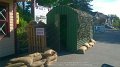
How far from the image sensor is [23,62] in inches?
453

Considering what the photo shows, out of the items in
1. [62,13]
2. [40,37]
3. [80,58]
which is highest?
[62,13]

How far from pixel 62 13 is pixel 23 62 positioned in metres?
6.85

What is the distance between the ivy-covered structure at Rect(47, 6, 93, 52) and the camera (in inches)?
678

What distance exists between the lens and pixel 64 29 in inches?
721

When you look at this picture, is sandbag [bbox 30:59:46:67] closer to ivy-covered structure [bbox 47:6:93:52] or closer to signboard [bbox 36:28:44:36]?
signboard [bbox 36:28:44:36]

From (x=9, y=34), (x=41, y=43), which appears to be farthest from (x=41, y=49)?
(x=9, y=34)

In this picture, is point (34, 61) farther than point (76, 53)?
No

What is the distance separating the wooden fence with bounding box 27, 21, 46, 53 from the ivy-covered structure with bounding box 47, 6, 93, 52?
1419 millimetres

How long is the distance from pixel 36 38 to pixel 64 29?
336 centimetres

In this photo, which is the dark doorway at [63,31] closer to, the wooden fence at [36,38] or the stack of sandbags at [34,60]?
the wooden fence at [36,38]

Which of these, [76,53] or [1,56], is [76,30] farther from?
[1,56]

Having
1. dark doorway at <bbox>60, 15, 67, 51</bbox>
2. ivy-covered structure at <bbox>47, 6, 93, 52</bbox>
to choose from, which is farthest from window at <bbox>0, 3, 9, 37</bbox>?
dark doorway at <bbox>60, 15, 67, 51</bbox>

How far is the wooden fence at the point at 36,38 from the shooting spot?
594 inches

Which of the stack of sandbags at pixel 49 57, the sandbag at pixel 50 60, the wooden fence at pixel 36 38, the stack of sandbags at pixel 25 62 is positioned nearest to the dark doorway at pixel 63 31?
the wooden fence at pixel 36 38
